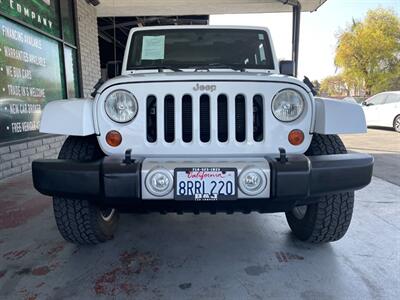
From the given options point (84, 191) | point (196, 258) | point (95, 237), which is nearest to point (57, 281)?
point (95, 237)

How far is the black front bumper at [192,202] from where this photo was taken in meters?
1.90

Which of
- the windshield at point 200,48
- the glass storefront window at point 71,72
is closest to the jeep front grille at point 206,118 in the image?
the windshield at point 200,48

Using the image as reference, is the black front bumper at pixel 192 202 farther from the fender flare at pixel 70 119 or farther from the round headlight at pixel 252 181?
the fender flare at pixel 70 119

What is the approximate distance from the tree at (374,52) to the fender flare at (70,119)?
2380 centimetres

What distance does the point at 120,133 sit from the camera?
216cm

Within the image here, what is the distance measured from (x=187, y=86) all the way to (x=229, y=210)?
767 mm

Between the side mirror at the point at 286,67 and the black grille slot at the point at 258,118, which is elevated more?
the side mirror at the point at 286,67

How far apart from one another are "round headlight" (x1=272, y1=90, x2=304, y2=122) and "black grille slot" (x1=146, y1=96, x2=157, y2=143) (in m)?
0.73

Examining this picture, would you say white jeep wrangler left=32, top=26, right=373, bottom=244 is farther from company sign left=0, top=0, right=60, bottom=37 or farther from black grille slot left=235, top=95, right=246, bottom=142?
company sign left=0, top=0, right=60, bottom=37

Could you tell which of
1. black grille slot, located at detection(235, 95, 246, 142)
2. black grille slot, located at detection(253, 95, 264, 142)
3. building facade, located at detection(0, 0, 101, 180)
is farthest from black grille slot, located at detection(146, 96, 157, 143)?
building facade, located at detection(0, 0, 101, 180)

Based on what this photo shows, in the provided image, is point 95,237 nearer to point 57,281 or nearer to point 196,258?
point 57,281

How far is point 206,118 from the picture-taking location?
220 centimetres

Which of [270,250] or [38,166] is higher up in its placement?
[38,166]

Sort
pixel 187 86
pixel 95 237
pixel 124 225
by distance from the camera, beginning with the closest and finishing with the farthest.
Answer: pixel 187 86 → pixel 95 237 → pixel 124 225
